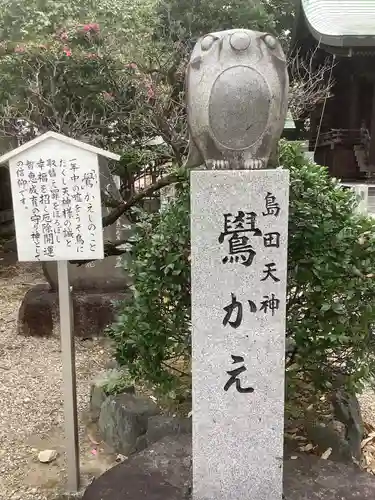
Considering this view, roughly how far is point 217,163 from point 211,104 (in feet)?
0.76

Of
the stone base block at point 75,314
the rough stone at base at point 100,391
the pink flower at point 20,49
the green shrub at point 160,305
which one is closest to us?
the green shrub at point 160,305

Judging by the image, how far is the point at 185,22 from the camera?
9.61 meters

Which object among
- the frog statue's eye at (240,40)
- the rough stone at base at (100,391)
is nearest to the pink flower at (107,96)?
the rough stone at base at (100,391)

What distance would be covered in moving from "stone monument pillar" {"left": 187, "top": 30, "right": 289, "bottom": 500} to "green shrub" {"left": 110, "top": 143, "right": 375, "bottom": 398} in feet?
1.70

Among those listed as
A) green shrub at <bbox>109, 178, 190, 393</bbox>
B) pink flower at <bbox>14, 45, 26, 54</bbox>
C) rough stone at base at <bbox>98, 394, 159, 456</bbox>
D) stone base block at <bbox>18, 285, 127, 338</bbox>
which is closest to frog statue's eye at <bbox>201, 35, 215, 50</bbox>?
green shrub at <bbox>109, 178, 190, 393</bbox>

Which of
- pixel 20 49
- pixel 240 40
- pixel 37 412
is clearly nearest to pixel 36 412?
pixel 37 412

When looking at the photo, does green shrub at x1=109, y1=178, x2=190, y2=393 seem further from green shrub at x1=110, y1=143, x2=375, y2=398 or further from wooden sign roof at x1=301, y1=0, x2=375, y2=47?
wooden sign roof at x1=301, y1=0, x2=375, y2=47

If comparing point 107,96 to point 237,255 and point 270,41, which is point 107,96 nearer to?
point 270,41

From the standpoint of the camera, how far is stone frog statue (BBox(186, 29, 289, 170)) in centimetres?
202

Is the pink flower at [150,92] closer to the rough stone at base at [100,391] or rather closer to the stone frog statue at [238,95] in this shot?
the rough stone at base at [100,391]

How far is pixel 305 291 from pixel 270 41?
125 cm

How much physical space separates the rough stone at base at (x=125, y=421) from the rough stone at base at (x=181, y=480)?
25.0 inches

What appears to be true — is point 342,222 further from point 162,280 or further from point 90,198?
point 90,198

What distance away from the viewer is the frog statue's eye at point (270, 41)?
6.71 ft
